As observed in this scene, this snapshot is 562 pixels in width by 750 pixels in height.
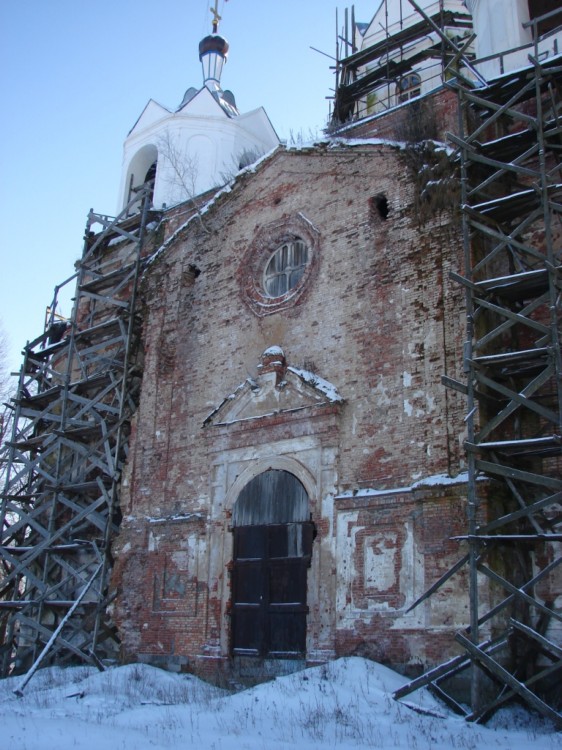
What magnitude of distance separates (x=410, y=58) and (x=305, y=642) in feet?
46.4

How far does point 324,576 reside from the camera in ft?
35.9

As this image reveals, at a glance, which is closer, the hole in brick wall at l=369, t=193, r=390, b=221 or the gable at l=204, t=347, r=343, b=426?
the gable at l=204, t=347, r=343, b=426

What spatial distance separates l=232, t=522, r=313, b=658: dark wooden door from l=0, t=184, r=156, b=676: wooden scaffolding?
2862mm

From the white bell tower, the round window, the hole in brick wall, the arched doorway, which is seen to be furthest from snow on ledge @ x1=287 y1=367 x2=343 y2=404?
the white bell tower

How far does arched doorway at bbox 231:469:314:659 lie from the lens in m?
11.2

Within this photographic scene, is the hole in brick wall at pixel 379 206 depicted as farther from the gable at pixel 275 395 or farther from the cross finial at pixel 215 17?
the cross finial at pixel 215 17

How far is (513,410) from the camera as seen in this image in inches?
358

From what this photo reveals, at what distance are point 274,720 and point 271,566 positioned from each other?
3.69 m

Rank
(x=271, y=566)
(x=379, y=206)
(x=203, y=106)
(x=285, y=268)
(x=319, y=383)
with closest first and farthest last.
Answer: (x=271, y=566) < (x=319, y=383) < (x=379, y=206) < (x=285, y=268) < (x=203, y=106)

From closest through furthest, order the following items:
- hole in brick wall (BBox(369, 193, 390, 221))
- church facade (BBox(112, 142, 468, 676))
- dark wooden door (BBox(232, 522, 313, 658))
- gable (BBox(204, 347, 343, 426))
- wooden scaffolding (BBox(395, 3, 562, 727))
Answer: wooden scaffolding (BBox(395, 3, 562, 727))
church facade (BBox(112, 142, 468, 676))
dark wooden door (BBox(232, 522, 313, 658))
gable (BBox(204, 347, 343, 426))
hole in brick wall (BBox(369, 193, 390, 221))

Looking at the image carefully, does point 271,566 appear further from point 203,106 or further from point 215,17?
point 215,17

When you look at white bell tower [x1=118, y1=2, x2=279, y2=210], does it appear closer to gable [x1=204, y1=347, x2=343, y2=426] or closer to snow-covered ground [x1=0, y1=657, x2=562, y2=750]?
gable [x1=204, y1=347, x2=343, y2=426]

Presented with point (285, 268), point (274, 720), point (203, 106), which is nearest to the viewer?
point (274, 720)

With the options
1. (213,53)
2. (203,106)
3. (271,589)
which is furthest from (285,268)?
(213,53)
